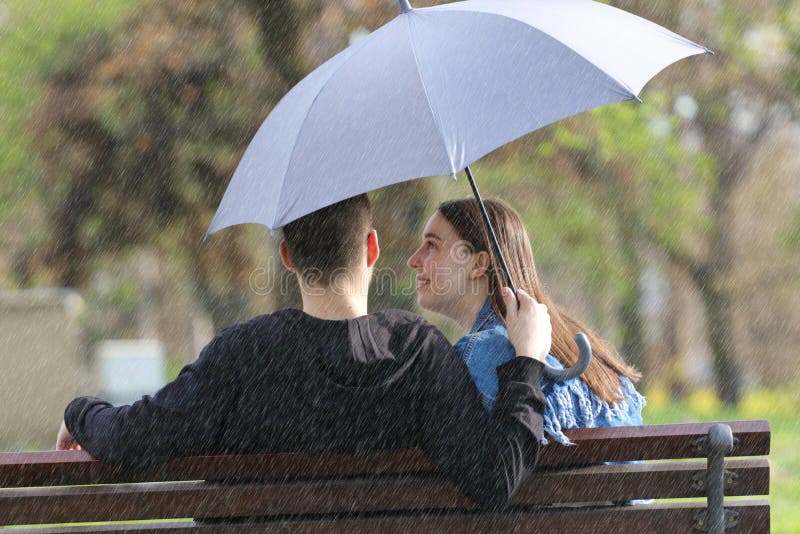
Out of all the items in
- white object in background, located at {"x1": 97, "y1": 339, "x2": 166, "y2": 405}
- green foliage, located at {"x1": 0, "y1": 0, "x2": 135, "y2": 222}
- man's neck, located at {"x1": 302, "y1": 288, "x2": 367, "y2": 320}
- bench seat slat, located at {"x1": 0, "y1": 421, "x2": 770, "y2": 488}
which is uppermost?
green foliage, located at {"x1": 0, "y1": 0, "x2": 135, "y2": 222}

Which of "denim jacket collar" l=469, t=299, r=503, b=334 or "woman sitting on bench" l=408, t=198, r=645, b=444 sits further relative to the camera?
"denim jacket collar" l=469, t=299, r=503, b=334

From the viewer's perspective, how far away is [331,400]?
2836 mm

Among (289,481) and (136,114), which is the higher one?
(136,114)

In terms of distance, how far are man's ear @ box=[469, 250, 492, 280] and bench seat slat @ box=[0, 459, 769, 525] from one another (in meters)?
0.94

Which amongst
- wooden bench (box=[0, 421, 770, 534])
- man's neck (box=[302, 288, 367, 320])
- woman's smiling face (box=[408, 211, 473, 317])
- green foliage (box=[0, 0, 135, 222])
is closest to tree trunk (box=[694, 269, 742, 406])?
green foliage (box=[0, 0, 135, 222])

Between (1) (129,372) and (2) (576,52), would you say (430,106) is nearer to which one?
(2) (576,52)

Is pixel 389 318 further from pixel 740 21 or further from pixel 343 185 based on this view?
pixel 740 21

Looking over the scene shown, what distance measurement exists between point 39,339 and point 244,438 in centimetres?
1254

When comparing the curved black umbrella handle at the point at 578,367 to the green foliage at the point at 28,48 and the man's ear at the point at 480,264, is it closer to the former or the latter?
the man's ear at the point at 480,264

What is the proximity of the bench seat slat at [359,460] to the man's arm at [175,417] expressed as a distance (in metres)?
0.05

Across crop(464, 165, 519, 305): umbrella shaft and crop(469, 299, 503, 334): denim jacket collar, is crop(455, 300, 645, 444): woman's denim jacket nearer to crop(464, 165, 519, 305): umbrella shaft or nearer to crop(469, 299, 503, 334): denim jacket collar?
crop(469, 299, 503, 334): denim jacket collar

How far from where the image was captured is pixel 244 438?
2914 mm

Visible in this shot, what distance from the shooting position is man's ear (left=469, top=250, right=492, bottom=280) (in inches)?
144

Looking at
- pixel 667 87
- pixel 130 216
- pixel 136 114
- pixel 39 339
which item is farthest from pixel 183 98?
pixel 667 87
